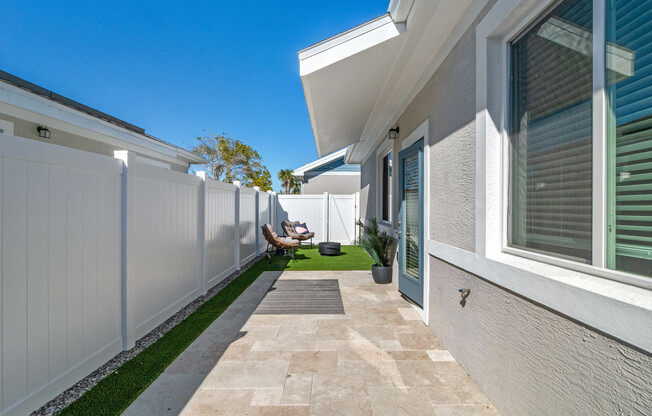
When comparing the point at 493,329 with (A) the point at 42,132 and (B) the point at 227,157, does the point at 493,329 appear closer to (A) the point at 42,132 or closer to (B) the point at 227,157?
(A) the point at 42,132

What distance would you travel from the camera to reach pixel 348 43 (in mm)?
2902

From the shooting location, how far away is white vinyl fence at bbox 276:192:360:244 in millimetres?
11023

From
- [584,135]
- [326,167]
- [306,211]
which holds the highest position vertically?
[326,167]

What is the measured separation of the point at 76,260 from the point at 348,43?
3134mm

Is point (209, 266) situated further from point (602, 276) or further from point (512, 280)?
point (602, 276)

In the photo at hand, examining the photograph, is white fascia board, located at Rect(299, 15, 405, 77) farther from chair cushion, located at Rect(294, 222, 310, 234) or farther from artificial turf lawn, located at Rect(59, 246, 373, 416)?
chair cushion, located at Rect(294, 222, 310, 234)

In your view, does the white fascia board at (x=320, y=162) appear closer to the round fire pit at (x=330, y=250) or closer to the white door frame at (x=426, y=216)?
the round fire pit at (x=330, y=250)

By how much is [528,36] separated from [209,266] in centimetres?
485

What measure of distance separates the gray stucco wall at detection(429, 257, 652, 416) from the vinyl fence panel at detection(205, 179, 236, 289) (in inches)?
146

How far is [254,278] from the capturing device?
5648 mm

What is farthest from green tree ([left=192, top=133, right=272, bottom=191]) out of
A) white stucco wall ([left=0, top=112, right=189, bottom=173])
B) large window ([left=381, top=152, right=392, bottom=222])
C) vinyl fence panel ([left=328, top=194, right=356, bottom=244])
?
large window ([left=381, top=152, right=392, bottom=222])

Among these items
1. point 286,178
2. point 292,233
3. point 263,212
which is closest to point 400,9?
point 263,212

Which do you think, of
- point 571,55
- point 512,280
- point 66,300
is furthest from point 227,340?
point 571,55

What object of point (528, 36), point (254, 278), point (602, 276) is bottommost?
point (254, 278)
